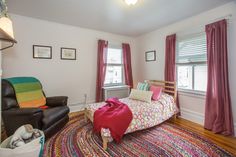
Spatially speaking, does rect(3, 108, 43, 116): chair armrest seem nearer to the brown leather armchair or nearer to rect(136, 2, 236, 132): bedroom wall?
the brown leather armchair

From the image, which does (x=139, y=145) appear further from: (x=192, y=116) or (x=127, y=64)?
(x=127, y=64)

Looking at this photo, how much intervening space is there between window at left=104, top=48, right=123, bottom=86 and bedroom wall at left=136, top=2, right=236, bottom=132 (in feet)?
2.28

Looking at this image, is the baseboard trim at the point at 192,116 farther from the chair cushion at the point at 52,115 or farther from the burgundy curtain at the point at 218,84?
the chair cushion at the point at 52,115

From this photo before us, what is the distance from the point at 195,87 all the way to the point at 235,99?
77cm

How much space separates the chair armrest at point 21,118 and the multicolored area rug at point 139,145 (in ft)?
1.42

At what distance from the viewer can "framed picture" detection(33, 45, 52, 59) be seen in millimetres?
3184

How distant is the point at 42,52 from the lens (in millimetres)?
3264

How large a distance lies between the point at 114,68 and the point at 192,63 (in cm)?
223

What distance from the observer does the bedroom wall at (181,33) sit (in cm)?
246

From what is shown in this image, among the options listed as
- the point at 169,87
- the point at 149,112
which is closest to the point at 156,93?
the point at 169,87

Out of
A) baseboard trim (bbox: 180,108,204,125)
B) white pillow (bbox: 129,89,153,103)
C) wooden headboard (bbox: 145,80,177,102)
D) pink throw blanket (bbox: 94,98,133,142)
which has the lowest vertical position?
baseboard trim (bbox: 180,108,204,125)

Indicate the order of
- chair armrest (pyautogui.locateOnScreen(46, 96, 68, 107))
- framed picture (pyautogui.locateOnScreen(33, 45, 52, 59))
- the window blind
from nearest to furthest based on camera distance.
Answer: chair armrest (pyautogui.locateOnScreen(46, 96, 68, 107)), the window blind, framed picture (pyautogui.locateOnScreen(33, 45, 52, 59))

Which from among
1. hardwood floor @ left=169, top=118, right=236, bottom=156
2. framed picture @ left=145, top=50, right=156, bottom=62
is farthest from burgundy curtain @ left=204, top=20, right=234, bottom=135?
framed picture @ left=145, top=50, right=156, bottom=62

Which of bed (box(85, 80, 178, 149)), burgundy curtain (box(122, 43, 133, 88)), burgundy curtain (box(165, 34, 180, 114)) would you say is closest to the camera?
bed (box(85, 80, 178, 149))
